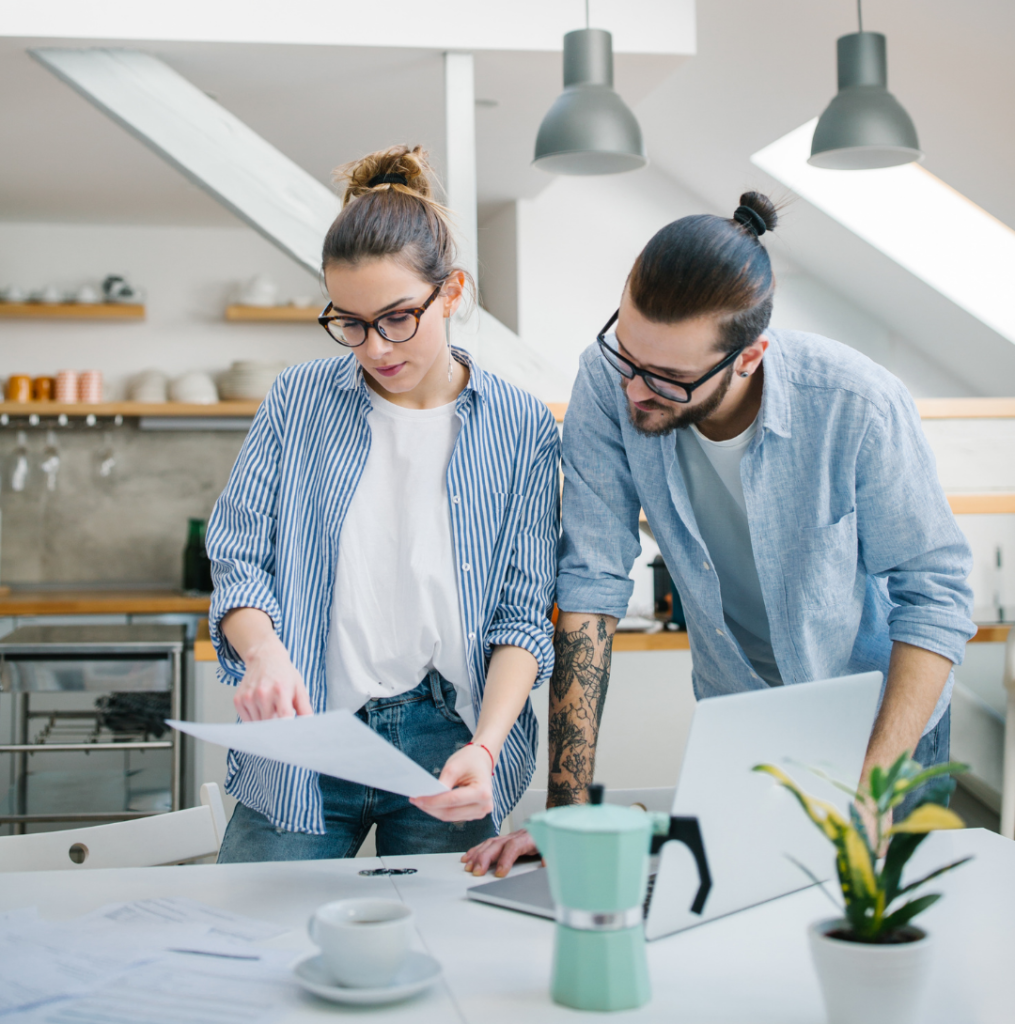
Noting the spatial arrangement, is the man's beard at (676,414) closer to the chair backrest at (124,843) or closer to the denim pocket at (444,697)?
the denim pocket at (444,697)

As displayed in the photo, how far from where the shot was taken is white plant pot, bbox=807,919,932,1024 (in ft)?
2.58

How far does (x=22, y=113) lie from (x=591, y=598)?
10.8 ft

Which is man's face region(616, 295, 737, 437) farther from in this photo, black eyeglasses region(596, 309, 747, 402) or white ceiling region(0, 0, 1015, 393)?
white ceiling region(0, 0, 1015, 393)

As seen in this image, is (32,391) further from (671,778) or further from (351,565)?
(351,565)

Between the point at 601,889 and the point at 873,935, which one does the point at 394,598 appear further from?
the point at 873,935

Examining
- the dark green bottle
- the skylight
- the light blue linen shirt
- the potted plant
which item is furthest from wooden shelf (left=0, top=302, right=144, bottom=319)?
the potted plant

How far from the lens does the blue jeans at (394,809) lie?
1360 mm

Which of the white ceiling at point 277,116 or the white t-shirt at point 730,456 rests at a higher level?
the white ceiling at point 277,116

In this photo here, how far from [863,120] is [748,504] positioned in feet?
6.11

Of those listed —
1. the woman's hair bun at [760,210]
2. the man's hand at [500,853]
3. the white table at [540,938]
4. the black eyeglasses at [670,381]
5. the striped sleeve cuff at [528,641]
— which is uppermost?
the woman's hair bun at [760,210]

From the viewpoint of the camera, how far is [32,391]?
5074mm

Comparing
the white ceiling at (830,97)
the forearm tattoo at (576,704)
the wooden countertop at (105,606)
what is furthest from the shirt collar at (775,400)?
the wooden countertop at (105,606)

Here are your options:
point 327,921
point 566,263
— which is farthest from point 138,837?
point 566,263

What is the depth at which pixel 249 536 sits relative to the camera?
139 cm
